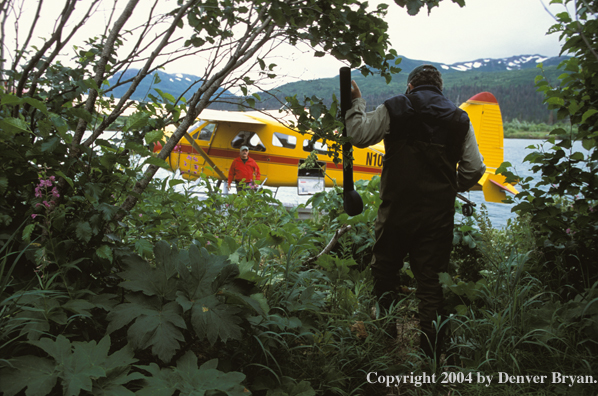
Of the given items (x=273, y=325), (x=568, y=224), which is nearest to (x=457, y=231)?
(x=568, y=224)

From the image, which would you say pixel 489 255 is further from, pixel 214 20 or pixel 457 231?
pixel 214 20

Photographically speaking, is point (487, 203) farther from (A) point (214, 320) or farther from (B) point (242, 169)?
(A) point (214, 320)

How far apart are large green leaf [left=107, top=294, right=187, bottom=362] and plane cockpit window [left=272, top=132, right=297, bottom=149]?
438 inches

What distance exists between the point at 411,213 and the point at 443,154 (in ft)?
1.36

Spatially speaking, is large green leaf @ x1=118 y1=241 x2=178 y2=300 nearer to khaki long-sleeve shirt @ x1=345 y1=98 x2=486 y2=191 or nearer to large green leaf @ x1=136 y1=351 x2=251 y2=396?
large green leaf @ x1=136 y1=351 x2=251 y2=396

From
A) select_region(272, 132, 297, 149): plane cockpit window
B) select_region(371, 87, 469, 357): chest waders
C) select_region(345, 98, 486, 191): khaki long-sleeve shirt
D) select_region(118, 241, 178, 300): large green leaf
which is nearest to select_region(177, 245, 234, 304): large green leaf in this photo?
select_region(118, 241, 178, 300): large green leaf

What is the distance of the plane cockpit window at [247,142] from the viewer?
1195 centimetres

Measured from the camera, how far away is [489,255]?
2791 mm

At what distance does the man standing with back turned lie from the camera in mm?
2219

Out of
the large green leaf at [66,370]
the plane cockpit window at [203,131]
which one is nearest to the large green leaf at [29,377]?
the large green leaf at [66,370]

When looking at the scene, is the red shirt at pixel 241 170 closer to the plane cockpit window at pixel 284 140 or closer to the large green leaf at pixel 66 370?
the plane cockpit window at pixel 284 140

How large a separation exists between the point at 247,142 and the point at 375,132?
1016cm

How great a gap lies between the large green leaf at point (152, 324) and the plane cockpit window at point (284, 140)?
11130 mm

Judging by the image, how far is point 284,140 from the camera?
12.3m
